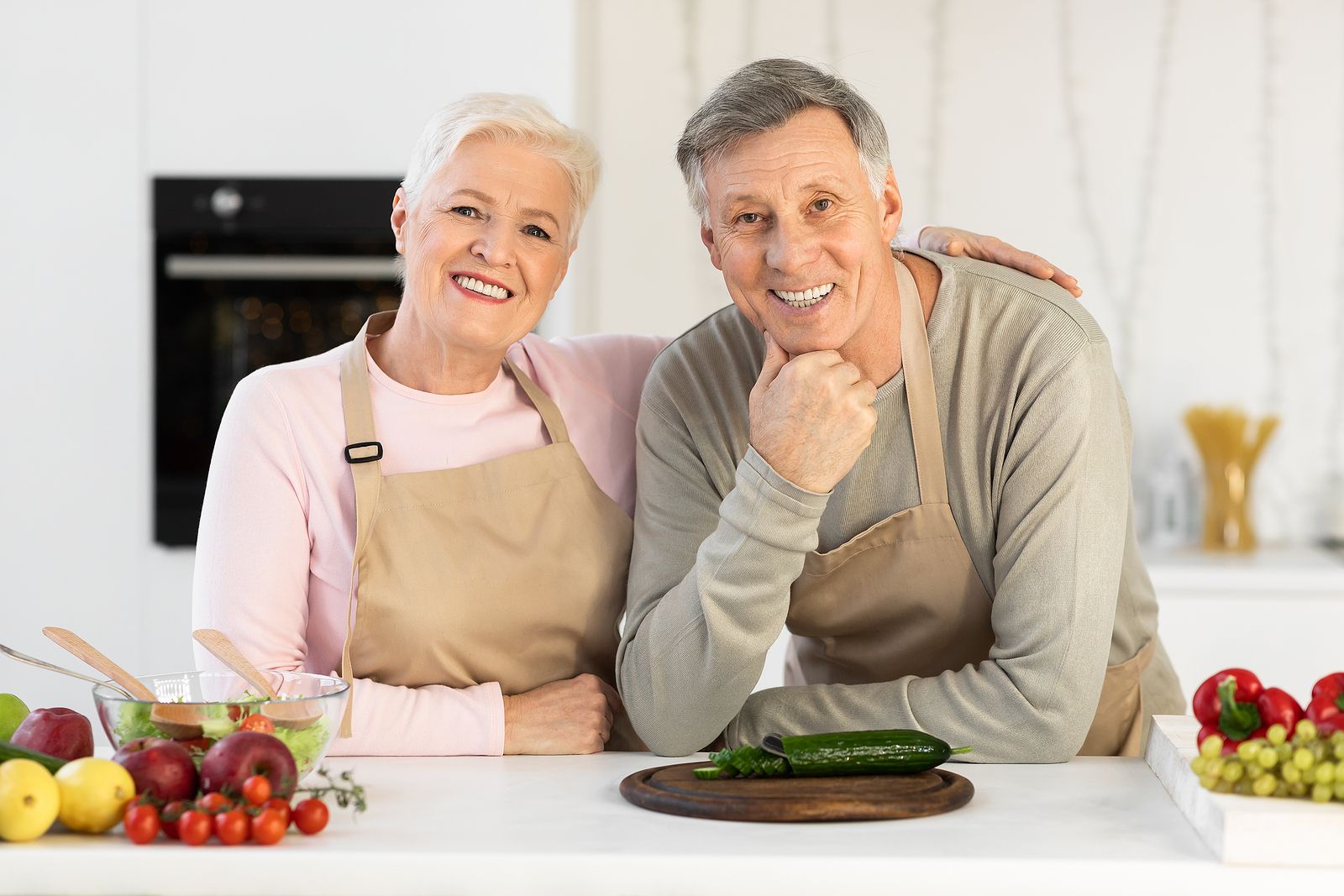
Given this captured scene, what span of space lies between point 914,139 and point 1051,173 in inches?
14.0

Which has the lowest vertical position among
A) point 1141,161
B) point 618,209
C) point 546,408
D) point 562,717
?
point 562,717

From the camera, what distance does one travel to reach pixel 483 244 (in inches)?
64.6

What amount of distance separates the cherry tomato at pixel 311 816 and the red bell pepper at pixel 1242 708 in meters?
0.71

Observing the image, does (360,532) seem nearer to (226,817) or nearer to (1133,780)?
(226,817)

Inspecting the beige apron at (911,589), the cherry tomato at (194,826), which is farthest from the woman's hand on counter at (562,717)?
the cherry tomato at (194,826)

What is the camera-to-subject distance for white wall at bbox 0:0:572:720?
303cm

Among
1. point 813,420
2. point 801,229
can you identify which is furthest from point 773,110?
point 813,420

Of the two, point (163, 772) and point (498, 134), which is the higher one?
point (498, 134)

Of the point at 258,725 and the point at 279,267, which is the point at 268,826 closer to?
the point at 258,725

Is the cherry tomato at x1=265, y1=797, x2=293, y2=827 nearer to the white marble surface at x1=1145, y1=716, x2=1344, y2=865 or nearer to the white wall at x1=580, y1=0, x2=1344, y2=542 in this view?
the white marble surface at x1=1145, y1=716, x2=1344, y2=865

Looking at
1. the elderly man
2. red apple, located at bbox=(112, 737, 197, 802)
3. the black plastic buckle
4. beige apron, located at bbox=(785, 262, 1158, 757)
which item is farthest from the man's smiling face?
red apple, located at bbox=(112, 737, 197, 802)

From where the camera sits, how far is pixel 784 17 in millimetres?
3539

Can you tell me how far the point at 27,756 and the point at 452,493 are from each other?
616mm

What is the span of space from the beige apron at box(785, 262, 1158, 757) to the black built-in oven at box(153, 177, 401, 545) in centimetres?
172
